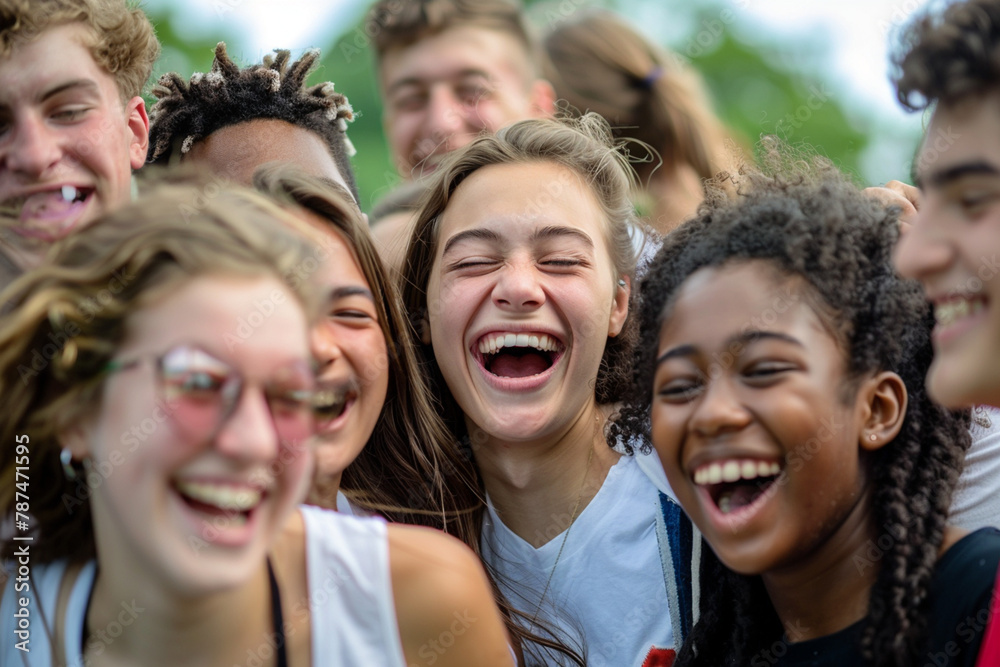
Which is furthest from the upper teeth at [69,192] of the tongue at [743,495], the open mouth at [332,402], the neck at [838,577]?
the neck at [838,577]

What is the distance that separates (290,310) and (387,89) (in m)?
3.57

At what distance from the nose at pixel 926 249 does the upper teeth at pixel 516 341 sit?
4.27ft

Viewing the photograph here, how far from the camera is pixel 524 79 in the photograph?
5.45 meters

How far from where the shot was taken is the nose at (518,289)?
10.4 ft

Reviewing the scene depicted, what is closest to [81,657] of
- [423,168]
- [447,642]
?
[447,642]

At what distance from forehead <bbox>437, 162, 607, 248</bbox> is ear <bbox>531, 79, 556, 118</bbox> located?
1.78m

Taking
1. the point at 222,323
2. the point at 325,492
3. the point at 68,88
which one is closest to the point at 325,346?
the point at 325,492

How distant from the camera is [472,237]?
3.30m

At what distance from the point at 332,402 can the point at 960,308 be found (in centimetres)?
170

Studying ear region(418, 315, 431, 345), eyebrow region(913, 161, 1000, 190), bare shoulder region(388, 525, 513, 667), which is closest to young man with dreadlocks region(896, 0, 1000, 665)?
eyebrow region(913, 161, 1000, 190)

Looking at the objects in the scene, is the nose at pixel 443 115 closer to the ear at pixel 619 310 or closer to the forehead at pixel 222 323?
the ear at pixel 619 310

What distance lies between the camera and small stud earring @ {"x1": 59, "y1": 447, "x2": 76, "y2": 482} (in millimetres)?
2107

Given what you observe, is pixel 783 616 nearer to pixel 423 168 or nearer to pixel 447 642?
pixel 447 642

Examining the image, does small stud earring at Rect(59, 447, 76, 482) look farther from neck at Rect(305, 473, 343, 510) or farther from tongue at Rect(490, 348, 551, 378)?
tongue at Rect(490, 348, 551, 378)
